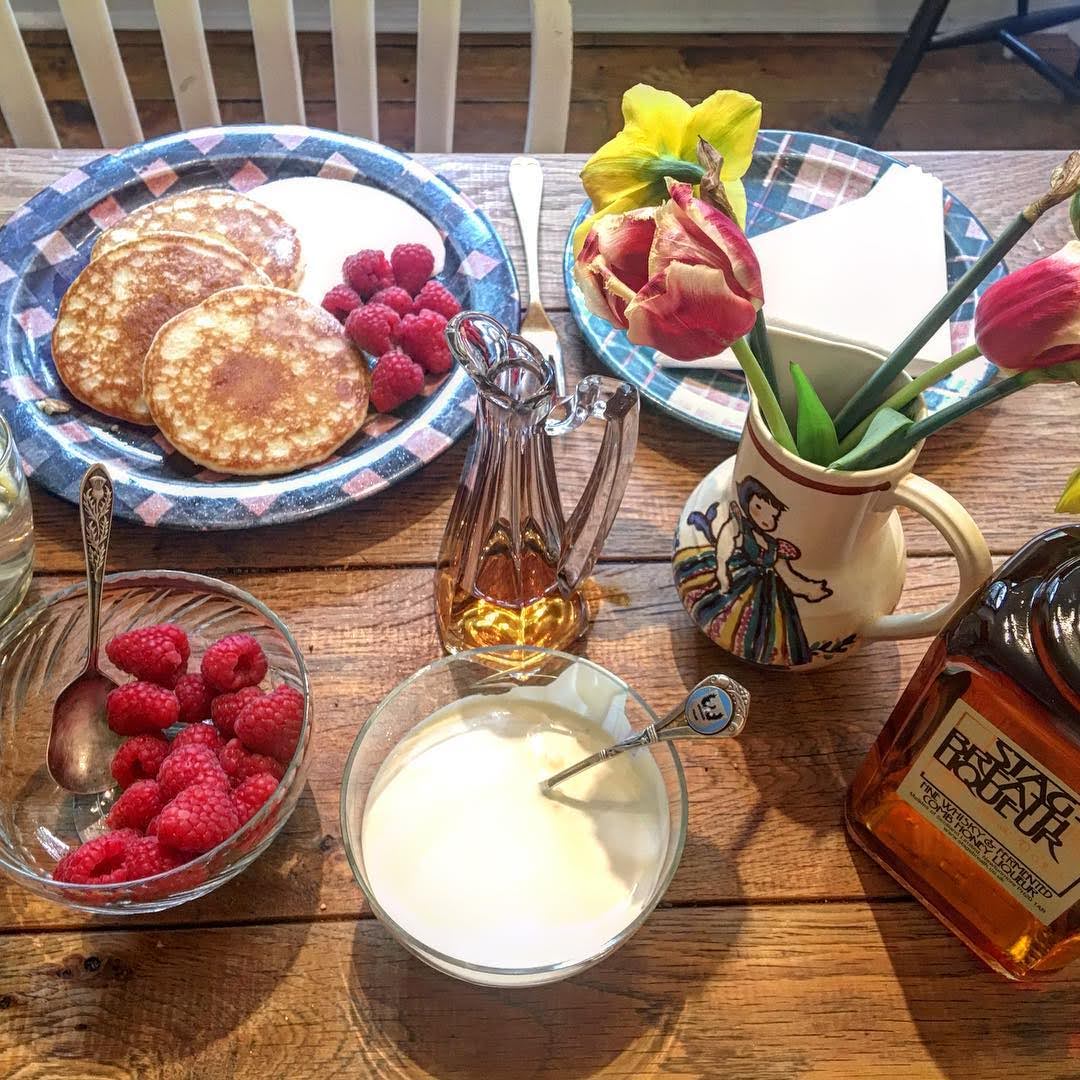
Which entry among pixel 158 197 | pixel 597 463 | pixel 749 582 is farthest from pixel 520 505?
pixel 158 197

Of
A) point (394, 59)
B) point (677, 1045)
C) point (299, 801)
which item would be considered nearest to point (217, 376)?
point (299, 801)

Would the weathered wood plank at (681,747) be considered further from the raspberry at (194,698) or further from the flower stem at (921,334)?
the flower stem at (921,334)

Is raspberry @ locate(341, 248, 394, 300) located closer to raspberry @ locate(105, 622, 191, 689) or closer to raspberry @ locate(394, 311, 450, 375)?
raspberry @ locate(394, 311, 450, 375)

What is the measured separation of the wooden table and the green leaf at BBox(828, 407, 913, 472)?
229 mm

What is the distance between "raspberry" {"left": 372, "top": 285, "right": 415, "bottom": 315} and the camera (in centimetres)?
98

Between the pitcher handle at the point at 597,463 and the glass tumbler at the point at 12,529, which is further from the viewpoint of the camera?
the glass tumbler at the point at 12,529

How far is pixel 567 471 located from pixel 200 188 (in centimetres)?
52

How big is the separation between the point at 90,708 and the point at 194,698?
8 cm

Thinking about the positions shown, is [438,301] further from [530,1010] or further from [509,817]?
[530,1010]

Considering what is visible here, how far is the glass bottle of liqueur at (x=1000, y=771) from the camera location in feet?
1.81

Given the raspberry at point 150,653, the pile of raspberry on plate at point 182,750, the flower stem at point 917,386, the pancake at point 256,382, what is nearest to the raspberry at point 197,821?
A: the pile of raspberry on plate at point 182,750

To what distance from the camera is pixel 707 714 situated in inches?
24.5

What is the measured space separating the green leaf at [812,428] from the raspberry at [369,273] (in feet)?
1.60

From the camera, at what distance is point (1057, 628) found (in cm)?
Answer: 54
